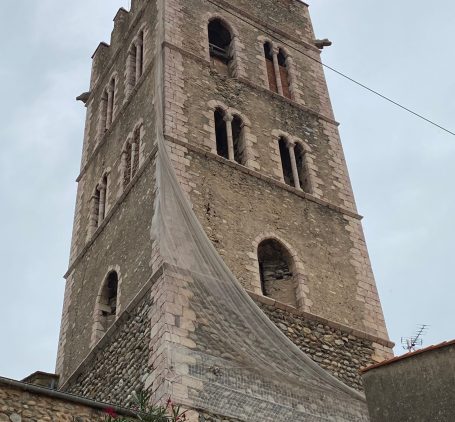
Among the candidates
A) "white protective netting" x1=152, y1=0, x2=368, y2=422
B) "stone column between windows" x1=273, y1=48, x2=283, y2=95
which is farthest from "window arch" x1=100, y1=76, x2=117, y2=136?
"white protective netting" x1=152, y1=0, x2=368, y2=422

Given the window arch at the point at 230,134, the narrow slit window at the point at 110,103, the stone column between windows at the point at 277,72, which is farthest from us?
the narrow slit window at the point at 110,103

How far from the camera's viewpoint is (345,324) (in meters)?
14.0

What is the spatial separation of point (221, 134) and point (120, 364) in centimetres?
563

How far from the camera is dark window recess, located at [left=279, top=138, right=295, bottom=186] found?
16.4 metres

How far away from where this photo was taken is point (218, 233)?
45.0 feet

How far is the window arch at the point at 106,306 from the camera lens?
14383 mm

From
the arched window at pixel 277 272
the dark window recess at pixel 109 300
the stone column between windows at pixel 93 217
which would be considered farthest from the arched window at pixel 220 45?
the dark window recess at pixel 109 300

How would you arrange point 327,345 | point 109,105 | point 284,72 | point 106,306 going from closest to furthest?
1. point 327,345
2. point 106,306
3. point 284,72
4. point 109,105

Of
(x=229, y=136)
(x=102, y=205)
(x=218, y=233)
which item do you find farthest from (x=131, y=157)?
(x=218, y=233)

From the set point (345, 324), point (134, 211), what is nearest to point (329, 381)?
point (345, 324)

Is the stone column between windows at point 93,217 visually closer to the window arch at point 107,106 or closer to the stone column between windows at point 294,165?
the window arch at point 107,106

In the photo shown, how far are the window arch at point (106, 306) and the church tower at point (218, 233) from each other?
0.09 feet

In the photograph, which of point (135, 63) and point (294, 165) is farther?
point (135, 63)

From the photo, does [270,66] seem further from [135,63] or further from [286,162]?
[286,162]
